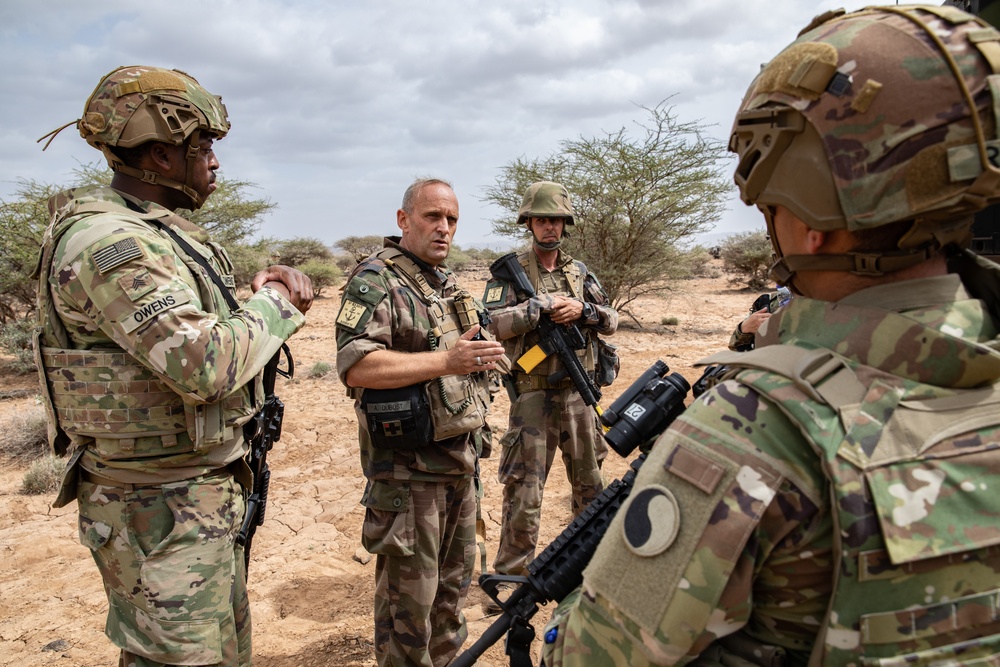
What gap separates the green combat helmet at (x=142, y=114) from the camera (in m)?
2.13

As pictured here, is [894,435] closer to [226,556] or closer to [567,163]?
[226,556]

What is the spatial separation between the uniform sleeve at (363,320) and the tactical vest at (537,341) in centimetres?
160

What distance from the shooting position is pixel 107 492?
6.75 ft

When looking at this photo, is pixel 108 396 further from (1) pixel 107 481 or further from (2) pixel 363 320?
(2) pixel 363 320

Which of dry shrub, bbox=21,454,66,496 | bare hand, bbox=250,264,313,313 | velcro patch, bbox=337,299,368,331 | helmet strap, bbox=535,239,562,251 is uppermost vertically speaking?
bare hand, bbox=250,264,313,313

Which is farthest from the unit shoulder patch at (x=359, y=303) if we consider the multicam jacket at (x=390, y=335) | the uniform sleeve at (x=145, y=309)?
the uniform sleeve at (x=145, y=309)

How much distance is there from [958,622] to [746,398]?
1.51 ft

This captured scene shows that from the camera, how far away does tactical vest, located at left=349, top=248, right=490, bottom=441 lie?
275 cm

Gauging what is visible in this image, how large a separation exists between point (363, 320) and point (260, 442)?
66 centimetres

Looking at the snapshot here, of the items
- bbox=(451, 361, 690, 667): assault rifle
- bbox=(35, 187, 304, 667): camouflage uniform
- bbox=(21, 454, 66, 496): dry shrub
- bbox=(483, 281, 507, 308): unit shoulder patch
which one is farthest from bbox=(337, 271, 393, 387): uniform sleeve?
bbox=(21, 454, 66, 496): dry shrub

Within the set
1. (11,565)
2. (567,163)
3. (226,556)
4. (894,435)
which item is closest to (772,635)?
(894,435)

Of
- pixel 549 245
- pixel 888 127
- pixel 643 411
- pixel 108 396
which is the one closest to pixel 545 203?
pixel 549 245

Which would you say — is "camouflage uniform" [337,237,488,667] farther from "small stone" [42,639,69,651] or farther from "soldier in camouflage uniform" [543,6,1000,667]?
"small stone" [42,639,69,651]

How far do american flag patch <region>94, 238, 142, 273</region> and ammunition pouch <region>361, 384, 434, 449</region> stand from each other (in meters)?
1.15
